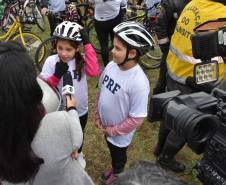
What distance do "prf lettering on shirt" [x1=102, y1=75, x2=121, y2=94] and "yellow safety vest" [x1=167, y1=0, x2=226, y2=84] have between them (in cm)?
77

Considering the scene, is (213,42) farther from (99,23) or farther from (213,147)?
(99,23)

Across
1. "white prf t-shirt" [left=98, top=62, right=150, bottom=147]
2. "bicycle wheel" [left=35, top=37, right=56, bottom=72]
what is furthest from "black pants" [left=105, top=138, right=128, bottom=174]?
"bicycle wheel" [left=35, top=37, right=56, bottom=72]

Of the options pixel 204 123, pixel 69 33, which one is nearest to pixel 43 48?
pixel 69 33

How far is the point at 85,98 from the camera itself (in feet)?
12.0

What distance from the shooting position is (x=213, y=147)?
72.2 inches

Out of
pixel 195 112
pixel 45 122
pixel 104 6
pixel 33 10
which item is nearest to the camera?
pixel 195 112

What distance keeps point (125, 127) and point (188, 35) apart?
1064mm

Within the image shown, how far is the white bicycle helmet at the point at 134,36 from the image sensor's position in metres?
3.13

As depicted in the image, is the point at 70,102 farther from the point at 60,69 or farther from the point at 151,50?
the point at 151,50

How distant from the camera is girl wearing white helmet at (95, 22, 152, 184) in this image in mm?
3078

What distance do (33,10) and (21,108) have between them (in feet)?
21.6

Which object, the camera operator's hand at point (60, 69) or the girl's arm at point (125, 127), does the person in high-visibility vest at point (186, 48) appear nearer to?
the girl's arm at point (125, 127)

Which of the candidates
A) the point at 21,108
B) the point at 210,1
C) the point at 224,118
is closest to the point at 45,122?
the point at 21,108

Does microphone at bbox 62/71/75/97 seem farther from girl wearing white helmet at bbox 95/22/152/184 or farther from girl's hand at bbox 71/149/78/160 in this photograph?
girl's hand at bbox 71/149/78/160
